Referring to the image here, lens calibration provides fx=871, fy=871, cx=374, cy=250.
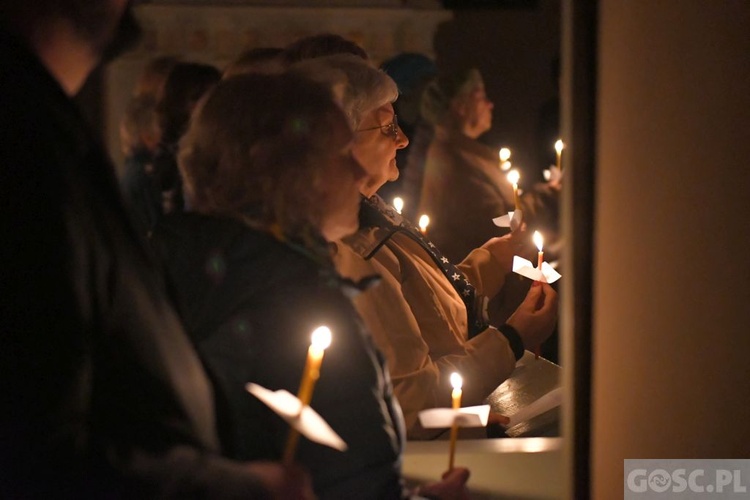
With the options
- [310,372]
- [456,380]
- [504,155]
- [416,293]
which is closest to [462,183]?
[504,155]

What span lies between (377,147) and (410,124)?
73 mm

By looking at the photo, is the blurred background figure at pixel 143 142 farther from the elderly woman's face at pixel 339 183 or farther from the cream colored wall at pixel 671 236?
the cream colored wall at pixel 671 236

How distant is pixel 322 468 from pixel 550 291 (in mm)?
471

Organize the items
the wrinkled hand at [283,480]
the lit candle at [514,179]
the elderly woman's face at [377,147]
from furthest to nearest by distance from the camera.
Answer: the lit candle at [514,179]
the elderly woman's face at [377,147]
the wrinkled hand at [283,480]

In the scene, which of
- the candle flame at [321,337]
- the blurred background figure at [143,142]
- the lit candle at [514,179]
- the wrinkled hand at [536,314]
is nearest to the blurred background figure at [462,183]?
the lit candle at [514,179]

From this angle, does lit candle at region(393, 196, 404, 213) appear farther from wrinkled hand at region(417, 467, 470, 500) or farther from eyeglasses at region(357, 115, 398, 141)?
wrinkled hand at region(417, 467, 470, 500)

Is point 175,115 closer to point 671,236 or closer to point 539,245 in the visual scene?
point 539,245

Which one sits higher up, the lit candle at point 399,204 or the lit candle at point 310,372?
the lit candle at point 399,204

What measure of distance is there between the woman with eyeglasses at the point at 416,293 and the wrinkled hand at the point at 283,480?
23cm

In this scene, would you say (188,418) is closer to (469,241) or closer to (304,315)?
(304,315)

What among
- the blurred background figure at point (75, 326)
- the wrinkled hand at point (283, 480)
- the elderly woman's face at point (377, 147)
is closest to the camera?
the blurred background figure at point (75, 326)

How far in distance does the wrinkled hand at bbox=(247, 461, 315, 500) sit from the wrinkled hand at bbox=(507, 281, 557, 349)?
0.44 m

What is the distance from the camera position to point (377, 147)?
1311 mm

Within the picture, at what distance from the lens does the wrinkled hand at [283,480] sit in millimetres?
1128
